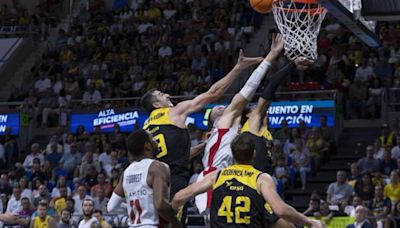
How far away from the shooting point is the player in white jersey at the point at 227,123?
9695mm

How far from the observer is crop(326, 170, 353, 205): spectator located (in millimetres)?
17125

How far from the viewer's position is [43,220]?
16953 millimetres

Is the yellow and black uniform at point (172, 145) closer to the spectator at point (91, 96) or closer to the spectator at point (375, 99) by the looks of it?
the spectator at point (375, 99)

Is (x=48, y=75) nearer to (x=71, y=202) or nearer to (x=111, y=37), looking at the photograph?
(x=111, y=37)

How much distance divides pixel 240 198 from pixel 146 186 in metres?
0.94

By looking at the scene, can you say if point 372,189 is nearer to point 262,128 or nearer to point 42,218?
point 42,218

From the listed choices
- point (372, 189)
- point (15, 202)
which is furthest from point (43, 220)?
point (372, 189)

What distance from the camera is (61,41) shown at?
27.2 m

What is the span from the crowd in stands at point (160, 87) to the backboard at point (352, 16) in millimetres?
5959

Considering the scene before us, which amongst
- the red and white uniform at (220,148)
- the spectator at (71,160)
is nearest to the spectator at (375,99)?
the spectator at (71,160)

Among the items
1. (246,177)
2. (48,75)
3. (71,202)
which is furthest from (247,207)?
(48,75)

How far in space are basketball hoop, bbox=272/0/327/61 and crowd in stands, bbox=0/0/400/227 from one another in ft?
19.3

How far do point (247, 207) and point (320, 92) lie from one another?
12.9m

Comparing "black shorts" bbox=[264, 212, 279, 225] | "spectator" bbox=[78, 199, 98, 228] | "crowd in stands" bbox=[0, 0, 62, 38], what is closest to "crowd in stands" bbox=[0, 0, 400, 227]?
"spectator" bbox=[78, 199, 98, 228]
